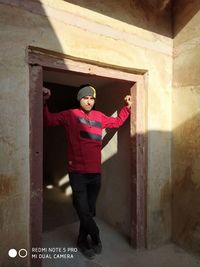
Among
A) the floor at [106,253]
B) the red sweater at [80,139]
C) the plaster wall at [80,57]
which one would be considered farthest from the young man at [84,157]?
the plaster wall at [80,57]

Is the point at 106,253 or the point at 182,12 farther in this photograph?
the point at 182,12

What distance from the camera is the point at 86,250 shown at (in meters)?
2.94

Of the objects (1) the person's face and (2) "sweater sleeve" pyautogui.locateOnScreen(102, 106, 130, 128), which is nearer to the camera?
(1) the person's face

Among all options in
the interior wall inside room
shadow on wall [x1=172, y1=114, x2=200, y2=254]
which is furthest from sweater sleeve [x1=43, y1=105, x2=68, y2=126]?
shadow on wall [x1=172, y1=114, x2=200, y2=254]

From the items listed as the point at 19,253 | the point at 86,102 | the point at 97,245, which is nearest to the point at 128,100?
the point at 86,102

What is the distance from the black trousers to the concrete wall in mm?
913

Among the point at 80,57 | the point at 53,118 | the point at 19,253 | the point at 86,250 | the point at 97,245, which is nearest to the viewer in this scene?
the point at 19,253

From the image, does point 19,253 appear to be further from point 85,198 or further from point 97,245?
point 97,245

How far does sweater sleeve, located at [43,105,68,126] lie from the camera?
2753mm

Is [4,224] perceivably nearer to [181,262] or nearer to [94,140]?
[94,140]

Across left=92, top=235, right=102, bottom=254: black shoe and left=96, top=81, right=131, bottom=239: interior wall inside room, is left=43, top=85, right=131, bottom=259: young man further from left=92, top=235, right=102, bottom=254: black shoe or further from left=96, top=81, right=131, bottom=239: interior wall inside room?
left=96, top=81, right=131, bottom=239: interior wall inside room

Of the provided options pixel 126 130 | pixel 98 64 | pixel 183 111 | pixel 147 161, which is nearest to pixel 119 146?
pixel 126 130

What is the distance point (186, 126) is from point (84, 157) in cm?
112

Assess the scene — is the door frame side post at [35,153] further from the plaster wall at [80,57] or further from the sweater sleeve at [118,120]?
the sweater sleeve at [118,120]
